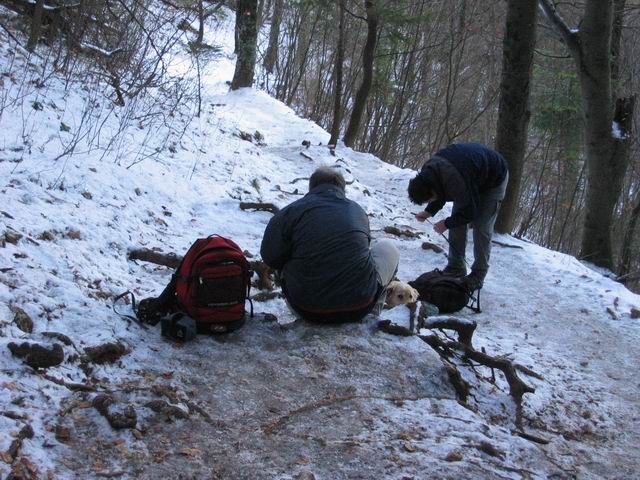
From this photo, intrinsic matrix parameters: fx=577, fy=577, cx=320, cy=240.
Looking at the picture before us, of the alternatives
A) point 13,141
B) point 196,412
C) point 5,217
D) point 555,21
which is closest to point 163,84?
point 13,141

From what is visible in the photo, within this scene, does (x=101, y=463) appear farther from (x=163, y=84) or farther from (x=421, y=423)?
(x=163, y=84)

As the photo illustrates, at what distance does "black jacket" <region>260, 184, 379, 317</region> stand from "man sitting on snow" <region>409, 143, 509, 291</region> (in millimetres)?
1433

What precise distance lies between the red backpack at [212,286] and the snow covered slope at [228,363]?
15cm

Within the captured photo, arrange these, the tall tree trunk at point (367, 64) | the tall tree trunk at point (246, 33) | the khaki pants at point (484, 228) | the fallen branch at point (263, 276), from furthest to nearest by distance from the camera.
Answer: the tall tree trunk at point (246, 33)
the tall tree trunk at point (367, 64)
the khaki pants at point (484, 228)
the fallen branch at point (263, 276)

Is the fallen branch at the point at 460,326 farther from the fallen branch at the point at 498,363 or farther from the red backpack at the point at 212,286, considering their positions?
the red backpack at the point at 212,286

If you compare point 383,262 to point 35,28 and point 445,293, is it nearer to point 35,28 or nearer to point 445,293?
point 445,293

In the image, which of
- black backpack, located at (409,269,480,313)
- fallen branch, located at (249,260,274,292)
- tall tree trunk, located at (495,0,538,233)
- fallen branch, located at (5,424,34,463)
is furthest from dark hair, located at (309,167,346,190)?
tall tree trunk, located at (495,0,538,233)

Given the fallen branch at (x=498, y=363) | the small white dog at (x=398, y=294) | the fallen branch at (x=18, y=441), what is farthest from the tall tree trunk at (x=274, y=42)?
the fallen branch at (x=18, y=441)

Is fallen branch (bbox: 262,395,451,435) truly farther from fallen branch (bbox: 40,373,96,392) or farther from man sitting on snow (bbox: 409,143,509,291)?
man sitting on snow (bbox: 409,143,509,291)

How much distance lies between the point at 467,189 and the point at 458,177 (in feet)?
0.47

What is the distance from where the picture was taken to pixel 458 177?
538 cm

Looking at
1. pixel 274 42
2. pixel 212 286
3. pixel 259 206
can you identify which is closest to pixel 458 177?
pixel 212 286

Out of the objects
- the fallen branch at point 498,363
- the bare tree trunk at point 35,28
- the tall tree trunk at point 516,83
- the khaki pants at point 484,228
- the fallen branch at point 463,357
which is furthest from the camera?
the tall tree trunk at point 516,83

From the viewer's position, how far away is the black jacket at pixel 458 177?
5.40 meters
